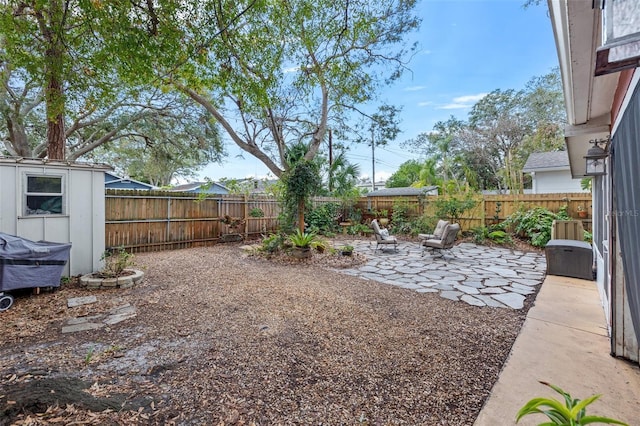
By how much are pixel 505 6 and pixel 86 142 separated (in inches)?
592

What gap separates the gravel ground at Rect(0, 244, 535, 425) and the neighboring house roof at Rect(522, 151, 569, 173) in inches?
459

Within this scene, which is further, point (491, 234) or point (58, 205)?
point (491, 234)

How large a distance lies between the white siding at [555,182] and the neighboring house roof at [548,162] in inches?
17.5

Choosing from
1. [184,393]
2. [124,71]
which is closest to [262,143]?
[124,71]

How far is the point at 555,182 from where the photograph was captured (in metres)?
12.5

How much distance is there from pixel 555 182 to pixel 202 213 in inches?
587

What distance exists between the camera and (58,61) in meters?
4.25

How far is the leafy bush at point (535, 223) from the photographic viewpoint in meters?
8.22

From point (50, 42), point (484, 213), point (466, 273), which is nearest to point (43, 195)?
point (50, 42)

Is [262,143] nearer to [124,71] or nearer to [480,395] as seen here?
[124,71]

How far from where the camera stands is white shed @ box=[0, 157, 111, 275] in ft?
14.1

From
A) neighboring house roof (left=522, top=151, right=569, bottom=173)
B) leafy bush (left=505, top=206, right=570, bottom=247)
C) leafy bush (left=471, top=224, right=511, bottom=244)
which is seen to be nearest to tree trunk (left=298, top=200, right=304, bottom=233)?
leafy bush (left=471, top=224, right=511, bottom=244)

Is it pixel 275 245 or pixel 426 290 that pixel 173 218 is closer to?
pixel 275 245

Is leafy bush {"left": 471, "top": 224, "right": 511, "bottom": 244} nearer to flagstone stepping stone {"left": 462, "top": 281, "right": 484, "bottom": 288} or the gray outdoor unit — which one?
the gray outdoor unit
